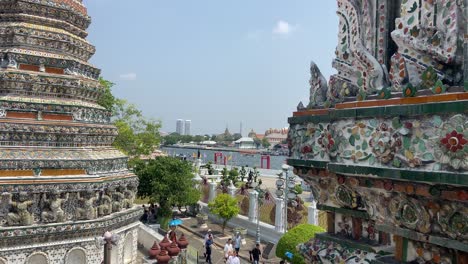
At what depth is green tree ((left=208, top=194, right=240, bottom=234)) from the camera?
23891mm

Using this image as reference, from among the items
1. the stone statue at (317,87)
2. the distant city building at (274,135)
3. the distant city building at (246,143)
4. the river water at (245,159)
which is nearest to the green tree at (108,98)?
the stone statue at (317,87)

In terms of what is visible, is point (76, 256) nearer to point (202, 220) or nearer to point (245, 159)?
point (202, 220)

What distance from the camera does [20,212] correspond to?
39.6 ft

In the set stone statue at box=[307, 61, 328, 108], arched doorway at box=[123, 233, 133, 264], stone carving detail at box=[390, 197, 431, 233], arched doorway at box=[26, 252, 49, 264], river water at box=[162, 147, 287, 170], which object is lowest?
river water at box=[162, 147, 287, 170]

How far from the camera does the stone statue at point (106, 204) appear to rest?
1375 cm

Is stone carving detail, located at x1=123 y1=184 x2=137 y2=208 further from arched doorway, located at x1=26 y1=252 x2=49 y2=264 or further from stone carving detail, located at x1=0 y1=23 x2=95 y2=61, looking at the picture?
stone carving detail, located at x1=0 y1=23 x2=95 y2=61

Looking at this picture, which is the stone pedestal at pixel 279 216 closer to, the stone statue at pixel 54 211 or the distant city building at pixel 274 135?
the stone statue at pixel 54 211

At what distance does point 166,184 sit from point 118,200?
9.71m

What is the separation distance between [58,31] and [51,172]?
17.2 feet

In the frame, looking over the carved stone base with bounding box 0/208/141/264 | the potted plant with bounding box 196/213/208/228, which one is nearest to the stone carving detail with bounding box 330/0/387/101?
the carved stone base with bounding box 0/208/141/264

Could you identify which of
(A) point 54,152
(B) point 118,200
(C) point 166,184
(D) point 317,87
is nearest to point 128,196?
(B) point 118,200

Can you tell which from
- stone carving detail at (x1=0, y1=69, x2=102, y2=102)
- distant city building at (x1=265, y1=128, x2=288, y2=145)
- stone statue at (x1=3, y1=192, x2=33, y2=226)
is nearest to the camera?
stone statue at (x1=3, y1=192, x2=33, y2=226)

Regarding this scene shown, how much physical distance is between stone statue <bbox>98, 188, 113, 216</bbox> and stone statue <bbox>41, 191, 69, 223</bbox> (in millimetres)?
1288

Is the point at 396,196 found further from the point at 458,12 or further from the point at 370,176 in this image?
the point at 458,12
